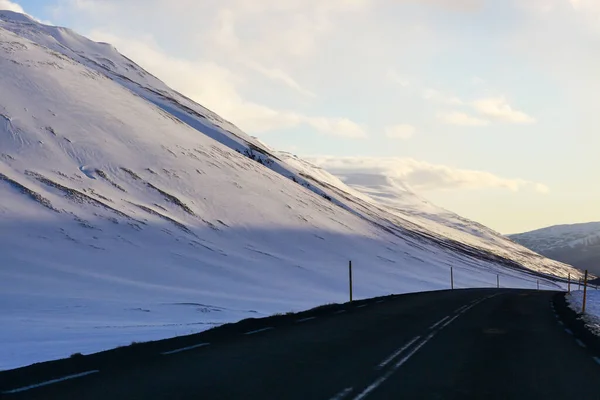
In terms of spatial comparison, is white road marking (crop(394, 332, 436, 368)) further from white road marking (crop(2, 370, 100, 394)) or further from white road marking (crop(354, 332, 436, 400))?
white road marking (crop(2, 370, 100, 394))

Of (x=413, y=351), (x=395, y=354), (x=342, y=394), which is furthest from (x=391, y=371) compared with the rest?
(x=413, y=351)

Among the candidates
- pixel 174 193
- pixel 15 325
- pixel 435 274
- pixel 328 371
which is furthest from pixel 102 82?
pixel 328 371

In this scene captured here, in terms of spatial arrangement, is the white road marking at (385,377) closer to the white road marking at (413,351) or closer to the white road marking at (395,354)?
the white road marking at (413,351)

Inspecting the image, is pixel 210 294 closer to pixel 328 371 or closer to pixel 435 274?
pixel 328 371

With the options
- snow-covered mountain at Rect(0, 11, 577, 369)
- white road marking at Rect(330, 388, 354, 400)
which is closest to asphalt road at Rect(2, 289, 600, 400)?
white road marking at Rect(330, 388, 354, 400)

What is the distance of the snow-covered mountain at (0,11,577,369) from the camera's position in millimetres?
26203

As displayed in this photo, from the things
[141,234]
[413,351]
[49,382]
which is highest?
[141,234]

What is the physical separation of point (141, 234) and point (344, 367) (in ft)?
153

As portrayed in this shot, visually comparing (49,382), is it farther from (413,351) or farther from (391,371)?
(413,351)

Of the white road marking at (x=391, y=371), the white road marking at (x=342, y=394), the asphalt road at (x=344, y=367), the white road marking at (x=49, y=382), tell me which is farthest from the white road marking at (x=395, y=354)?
the white road marking at (x=49, y=382)

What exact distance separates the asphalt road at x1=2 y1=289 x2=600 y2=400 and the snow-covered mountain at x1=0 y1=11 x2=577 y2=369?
2.54m

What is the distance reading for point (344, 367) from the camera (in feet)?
35.4

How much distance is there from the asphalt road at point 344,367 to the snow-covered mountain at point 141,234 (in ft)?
8.32

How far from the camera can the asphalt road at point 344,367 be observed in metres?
8.61
